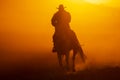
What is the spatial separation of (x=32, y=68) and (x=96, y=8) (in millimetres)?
46812

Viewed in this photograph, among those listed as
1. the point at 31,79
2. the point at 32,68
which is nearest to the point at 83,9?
the point at 32,68

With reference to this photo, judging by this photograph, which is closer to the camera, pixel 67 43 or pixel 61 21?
pixel 67 43

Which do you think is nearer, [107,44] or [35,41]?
[107,44]

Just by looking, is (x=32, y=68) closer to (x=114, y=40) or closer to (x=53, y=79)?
(x=53, y=79)

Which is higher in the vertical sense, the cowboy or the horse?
the cowboy

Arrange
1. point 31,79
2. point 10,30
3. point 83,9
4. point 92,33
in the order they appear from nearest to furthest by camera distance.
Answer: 1. point 31,79
2. point 92,33
3. point 10,30
4. point 83,9

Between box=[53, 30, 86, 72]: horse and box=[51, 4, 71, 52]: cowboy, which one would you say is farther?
box=[51, 4, 71, 52]: cowboy

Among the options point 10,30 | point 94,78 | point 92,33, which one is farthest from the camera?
point 10,30

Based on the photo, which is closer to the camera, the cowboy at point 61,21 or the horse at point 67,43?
the horse at point 67,43

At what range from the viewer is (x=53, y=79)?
27.8 meters

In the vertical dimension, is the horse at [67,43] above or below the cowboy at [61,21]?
below

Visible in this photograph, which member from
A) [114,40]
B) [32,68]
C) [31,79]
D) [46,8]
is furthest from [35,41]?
[46,8]

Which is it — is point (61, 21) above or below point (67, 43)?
above

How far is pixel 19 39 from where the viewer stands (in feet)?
181
